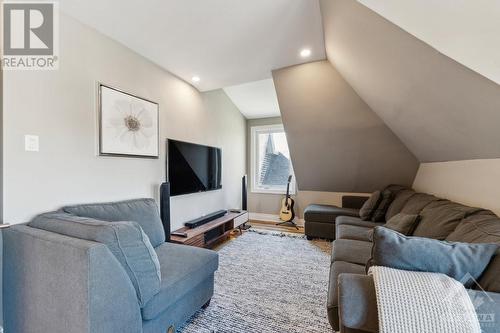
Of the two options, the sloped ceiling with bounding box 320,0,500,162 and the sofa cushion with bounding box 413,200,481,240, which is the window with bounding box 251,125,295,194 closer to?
the sloped ceiling with bounding box 320,0,500,162

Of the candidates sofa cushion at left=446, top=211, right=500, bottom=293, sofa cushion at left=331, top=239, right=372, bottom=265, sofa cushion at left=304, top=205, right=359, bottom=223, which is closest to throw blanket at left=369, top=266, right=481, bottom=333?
sofa cushion at left=446, top=211, right=500, bottom=293

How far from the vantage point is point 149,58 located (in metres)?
2.54

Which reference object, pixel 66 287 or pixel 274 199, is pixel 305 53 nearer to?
pixel 66 287

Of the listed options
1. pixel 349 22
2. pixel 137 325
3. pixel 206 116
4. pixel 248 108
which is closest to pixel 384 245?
pixel 137 325

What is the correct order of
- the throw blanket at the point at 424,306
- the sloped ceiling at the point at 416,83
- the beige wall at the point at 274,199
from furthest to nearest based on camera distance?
1. the beige wall at the point at 274,199
2. the sloped ceiling at the point at 416,83
3. the throw blanket at the point at 424,306

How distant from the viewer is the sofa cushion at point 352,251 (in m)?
1.73

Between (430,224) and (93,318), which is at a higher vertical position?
(430,224)

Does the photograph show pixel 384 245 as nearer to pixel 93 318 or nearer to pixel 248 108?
pixel 93 318

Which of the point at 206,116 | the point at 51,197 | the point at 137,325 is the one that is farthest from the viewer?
the point at 206,116

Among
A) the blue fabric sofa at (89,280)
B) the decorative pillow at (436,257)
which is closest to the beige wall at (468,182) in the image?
the decorative pillow at (436,257)

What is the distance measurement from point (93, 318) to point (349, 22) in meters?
2.53

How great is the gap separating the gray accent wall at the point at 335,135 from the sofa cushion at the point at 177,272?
242 cm

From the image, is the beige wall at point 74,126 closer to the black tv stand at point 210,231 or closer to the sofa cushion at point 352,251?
the black tv stand at point 210,231

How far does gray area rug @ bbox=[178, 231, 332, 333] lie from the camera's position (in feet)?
5.38
